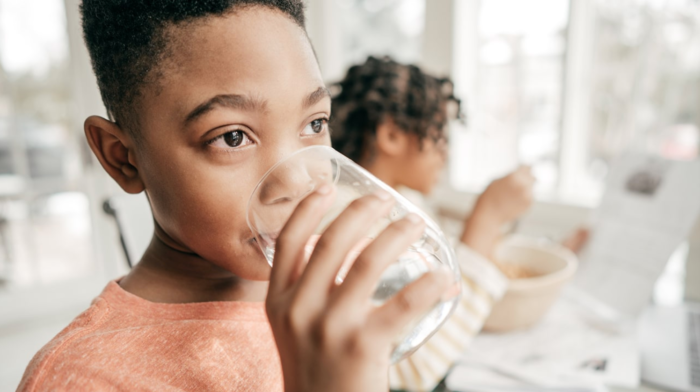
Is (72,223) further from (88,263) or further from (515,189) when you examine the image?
(515,189)

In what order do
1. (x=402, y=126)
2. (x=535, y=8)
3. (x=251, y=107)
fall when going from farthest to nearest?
(x=535, y=8) → (x=402, y=126) → (x=251, y=107)

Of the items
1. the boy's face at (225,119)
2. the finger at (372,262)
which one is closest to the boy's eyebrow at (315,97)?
the boy's face at (225,119)

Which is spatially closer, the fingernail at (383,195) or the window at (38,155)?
the fingernail at (383,195)

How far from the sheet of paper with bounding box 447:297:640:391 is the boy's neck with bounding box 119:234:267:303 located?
1.42 ft

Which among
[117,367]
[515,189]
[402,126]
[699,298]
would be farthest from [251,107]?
[699,298]

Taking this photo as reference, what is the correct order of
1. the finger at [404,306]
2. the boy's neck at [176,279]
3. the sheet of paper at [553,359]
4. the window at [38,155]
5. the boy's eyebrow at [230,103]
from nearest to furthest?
the finger at [404,306] → the boy's eyebrow at [230,103] → the boy's neck at [176,279] → the sheet of paper at [553,359] → the window at [38,155]

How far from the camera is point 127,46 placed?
0.46 meters

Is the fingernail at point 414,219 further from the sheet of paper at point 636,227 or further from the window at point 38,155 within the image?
the window at point 38,155

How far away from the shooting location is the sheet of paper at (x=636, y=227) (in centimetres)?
91

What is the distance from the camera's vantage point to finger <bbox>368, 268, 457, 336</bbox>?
0.92 feet

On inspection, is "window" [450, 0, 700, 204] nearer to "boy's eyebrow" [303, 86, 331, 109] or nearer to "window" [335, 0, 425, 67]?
"window" [335, 0, 425, 67]

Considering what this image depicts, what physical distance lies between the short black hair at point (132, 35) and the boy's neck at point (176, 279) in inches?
6.3

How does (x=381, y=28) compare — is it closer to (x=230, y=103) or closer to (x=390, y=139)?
A: (x=390, y=139)

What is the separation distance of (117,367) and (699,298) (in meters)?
1.24
